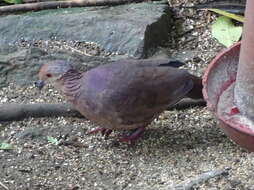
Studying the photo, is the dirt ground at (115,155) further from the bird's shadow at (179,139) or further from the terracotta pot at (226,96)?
the terracotta pot at (226,96)

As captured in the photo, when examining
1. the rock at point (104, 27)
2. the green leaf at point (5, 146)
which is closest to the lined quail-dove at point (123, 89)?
the green leaf at point (5, 146)

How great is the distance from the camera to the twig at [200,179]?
3254mm

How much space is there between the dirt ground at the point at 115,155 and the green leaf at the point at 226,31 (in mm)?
691

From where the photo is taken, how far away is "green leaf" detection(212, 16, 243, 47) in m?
4.54

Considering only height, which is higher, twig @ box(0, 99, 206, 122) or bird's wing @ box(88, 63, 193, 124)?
bird's wing @ box(88, 63, 193, 124)

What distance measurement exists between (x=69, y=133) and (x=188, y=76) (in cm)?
75

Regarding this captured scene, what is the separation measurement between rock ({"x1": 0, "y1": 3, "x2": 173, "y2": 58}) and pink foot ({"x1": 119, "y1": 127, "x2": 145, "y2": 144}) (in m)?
0.74

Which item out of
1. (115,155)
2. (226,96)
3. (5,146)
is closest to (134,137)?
(115,155)

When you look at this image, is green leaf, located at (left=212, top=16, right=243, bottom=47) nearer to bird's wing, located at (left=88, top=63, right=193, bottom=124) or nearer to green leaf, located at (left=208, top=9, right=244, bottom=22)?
green leaf, located at (left=208, top=9, right=244, bottom=22)

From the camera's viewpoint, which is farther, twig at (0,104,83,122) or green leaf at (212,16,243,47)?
green leaf at (212,16,243,47)

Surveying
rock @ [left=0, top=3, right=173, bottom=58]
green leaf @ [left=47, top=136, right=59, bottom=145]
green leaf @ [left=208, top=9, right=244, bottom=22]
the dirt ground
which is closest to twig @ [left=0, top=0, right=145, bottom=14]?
rock @ [left=0, top=3, right=173, bottom=58]

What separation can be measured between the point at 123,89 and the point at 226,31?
132 centimetres

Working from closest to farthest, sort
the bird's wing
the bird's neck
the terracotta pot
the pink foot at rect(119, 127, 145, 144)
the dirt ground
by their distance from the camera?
1. the terracotta pot
2. the dirt ground
3. the bird's wing
4. the bird's neck
5. the pink foot at rect(119, 127, 145, 144)

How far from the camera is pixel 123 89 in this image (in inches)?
140
